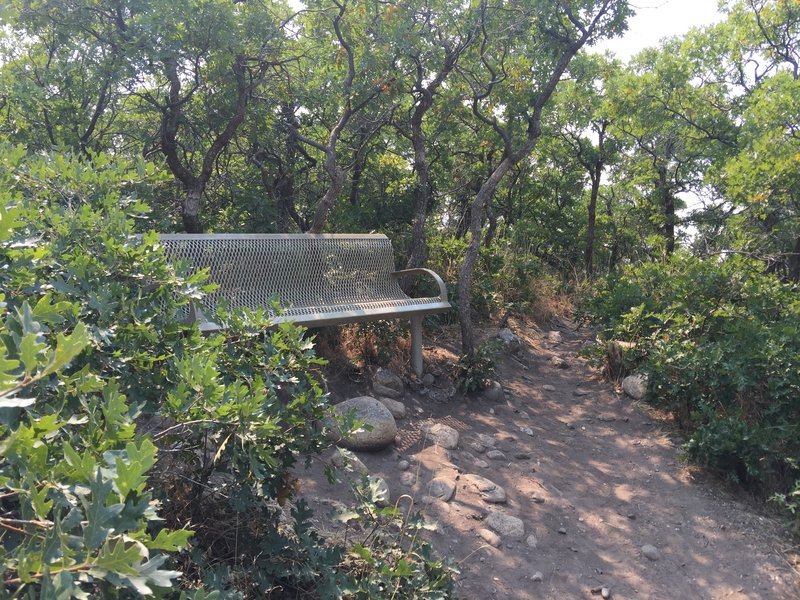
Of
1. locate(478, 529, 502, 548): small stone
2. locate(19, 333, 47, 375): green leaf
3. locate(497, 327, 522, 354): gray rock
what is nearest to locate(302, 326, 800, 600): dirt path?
locate(478, 529, 502, 548): small stone

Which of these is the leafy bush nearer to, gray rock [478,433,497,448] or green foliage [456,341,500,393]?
gray rock [478,433,497,448]

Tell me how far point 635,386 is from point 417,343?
213 centimetres

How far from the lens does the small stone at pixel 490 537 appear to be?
12.5 feet

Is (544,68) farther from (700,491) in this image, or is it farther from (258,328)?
(258,328)

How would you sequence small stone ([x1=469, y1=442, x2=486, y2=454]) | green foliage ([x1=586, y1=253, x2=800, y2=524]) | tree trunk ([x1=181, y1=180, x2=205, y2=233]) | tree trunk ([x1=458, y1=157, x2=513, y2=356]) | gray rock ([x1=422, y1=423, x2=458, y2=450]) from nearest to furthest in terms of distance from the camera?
green foliage ([x1=586, y1=253, x2=800, y2=524]) < gray rock ([x1=422, y1=423, x2=458, y2=450]) < small stone ([x1=469, y1=442, x2=486, y2=454]) < tree trunk ([x1=181, y1=180, x2=205, y2=233]) < tree trunk ([x1=458, y1=157, x2=513, y2=356])

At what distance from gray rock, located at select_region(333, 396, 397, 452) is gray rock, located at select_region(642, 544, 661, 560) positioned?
5.94 ft

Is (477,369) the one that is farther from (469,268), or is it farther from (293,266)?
(293,266)

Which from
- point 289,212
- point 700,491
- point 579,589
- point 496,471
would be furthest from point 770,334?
point 289,212

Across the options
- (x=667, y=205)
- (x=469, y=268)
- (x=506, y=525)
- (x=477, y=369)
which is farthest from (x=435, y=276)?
(x=667, y=205)

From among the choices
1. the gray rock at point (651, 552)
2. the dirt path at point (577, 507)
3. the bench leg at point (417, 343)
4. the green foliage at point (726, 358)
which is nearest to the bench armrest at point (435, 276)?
the bench leg at point (417, 343)

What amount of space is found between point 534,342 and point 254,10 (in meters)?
5.01

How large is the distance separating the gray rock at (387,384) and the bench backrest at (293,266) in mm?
693

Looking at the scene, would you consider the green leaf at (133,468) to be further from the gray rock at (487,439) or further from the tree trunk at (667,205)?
the tree trunk at (667,205)

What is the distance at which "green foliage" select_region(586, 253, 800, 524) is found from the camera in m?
4.44
